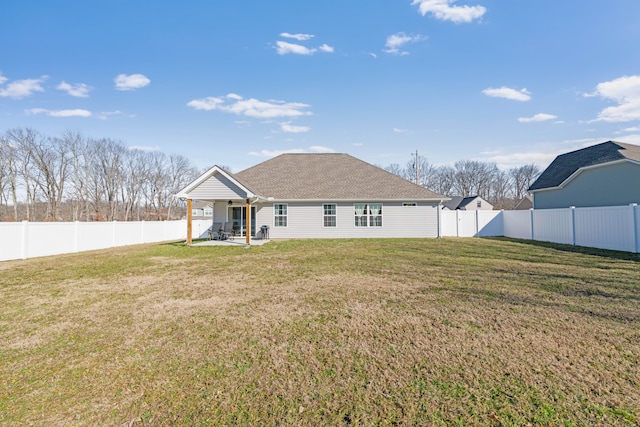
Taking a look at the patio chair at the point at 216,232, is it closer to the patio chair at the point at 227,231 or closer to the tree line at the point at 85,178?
the patio chair at the point at 227,231

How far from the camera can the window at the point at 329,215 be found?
1792 centimetres

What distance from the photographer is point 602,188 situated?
50.6 ft

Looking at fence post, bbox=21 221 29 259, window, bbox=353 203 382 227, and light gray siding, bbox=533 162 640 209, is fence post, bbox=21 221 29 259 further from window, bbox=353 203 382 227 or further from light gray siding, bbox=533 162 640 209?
light gray siding, bbox=533 162 640 209

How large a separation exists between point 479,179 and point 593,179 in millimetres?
41783

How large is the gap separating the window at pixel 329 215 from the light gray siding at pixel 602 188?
573 inches

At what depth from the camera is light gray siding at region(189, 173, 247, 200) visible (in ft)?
47.8

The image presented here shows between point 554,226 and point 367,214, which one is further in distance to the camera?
point 367,214

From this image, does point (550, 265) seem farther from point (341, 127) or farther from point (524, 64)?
point (341, 127)

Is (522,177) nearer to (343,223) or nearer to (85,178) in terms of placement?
(343,223)

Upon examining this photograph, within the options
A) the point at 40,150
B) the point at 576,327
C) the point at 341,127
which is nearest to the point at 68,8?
the point at 341,127

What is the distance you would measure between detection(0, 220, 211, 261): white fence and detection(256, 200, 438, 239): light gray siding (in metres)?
7.24

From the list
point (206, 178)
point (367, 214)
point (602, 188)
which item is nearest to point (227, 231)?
point (206, 178)

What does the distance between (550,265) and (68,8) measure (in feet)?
63.1

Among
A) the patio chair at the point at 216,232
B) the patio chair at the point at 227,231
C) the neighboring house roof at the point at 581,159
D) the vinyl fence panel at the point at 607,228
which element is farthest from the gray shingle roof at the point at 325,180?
the neighboring house roof at the point at 581,159
